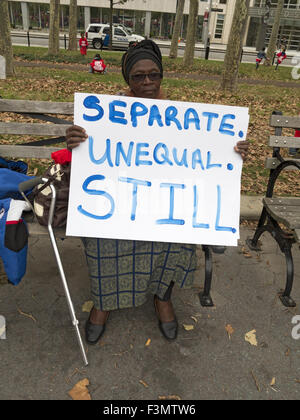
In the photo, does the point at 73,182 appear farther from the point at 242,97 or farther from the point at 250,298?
the point at 242,97

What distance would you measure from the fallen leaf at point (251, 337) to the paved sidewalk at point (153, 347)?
0.03 metres

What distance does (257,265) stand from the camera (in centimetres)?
319

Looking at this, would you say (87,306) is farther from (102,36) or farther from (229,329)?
(102,36)

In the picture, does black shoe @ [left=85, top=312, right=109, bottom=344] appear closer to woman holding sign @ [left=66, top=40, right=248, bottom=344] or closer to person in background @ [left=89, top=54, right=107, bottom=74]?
woman holding sign @ [left=66, top=40, right=248, bottom=344]

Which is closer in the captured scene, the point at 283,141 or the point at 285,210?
the point at 285,210

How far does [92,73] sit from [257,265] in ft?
→ 34.5

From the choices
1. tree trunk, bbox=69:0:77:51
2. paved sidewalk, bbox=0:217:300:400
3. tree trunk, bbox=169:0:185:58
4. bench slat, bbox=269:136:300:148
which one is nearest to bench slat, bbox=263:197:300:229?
bench slat, bbox=269:136:300:148

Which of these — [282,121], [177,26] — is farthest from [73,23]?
[282,121]

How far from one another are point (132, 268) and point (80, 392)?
77 cm

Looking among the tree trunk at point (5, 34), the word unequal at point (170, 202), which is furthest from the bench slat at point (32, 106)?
the tree trunk at point (5, 34)

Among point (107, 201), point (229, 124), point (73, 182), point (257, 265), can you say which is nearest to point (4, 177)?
point (73, 182)

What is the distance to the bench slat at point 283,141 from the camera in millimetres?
3047

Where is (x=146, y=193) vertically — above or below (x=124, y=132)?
below

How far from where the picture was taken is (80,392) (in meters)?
1.95
